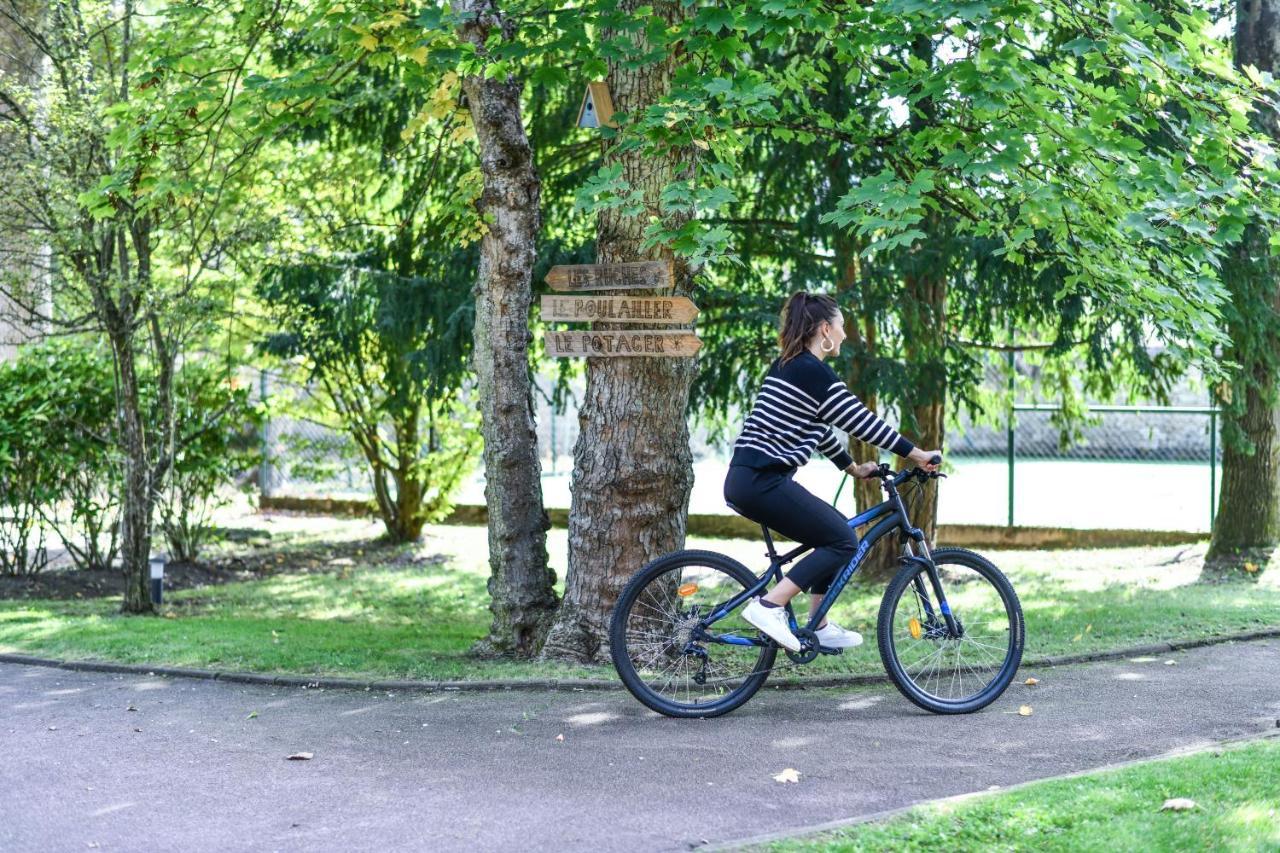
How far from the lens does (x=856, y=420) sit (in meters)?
6.43

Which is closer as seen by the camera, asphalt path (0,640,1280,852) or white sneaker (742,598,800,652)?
asphalt path (0,640,1280,852)

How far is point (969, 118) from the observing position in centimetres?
779

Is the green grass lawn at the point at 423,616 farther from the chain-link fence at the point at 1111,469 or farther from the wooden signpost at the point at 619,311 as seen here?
the chain-link fence at the point at 1111,469

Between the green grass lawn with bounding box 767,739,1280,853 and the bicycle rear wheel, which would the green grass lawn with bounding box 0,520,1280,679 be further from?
the green grass lawn with bounding box 767,739,1280,853

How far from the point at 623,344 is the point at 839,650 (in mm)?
2204

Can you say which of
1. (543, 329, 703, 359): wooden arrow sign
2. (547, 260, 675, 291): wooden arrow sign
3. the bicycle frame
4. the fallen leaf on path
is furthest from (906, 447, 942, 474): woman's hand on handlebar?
(547, 260, 675, 291): wooden arrow sign

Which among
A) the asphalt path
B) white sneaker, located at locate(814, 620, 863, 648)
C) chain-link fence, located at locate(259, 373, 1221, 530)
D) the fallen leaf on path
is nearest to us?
the fallen leaf on path

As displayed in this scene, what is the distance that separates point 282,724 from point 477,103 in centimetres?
359

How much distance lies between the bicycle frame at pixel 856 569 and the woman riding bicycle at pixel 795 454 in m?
0.06

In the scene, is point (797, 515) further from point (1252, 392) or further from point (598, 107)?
point (1252, 392)

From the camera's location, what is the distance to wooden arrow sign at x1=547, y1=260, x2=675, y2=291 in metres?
7.87

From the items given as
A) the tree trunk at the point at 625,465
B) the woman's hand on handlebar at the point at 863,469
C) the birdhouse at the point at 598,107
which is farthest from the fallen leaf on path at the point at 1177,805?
the birdhouse at the point at 598,107

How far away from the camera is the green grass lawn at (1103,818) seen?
4500 millimetres

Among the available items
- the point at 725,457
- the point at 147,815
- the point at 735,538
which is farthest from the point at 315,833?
the point at 725,457
